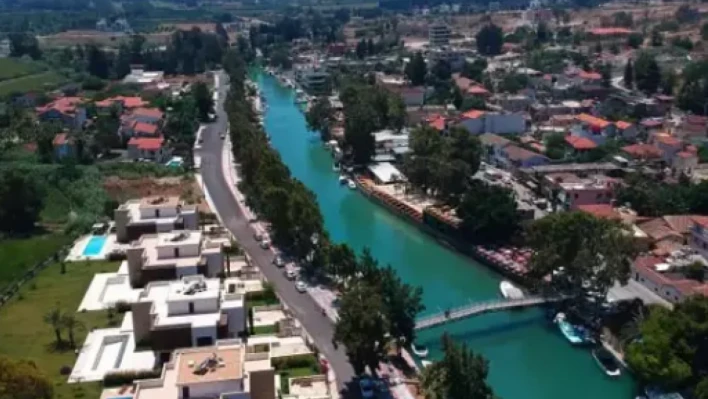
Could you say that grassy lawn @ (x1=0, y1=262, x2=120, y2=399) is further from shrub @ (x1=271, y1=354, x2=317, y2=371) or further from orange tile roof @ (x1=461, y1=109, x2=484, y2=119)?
orange tile roof @ (x1=461, y1=109, x2=484, y2=119)

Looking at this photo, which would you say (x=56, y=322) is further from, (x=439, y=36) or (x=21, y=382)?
(x=439, y=36)

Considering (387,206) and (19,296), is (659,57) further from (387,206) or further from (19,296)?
(19,296)

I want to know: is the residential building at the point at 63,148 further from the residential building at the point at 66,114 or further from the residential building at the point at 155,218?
the residential building at the point at 155,218

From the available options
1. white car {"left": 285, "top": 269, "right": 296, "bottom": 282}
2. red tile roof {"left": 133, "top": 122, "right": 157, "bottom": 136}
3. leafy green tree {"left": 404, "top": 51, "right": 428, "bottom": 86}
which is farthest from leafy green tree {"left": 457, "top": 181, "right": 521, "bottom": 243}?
leafy green tree {"left": 404, "top": 51, "right": 428, "bottom": 86}

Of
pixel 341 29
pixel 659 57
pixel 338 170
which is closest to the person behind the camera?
pixel 338 170

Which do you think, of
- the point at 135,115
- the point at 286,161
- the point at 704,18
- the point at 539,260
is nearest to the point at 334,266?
the point at 539,260

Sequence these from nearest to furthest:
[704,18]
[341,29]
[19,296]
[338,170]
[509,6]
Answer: [19,296] → [338,170] → [704,18] → [341,29] → [509,6]

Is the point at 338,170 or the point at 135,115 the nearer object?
the point at 338,170
